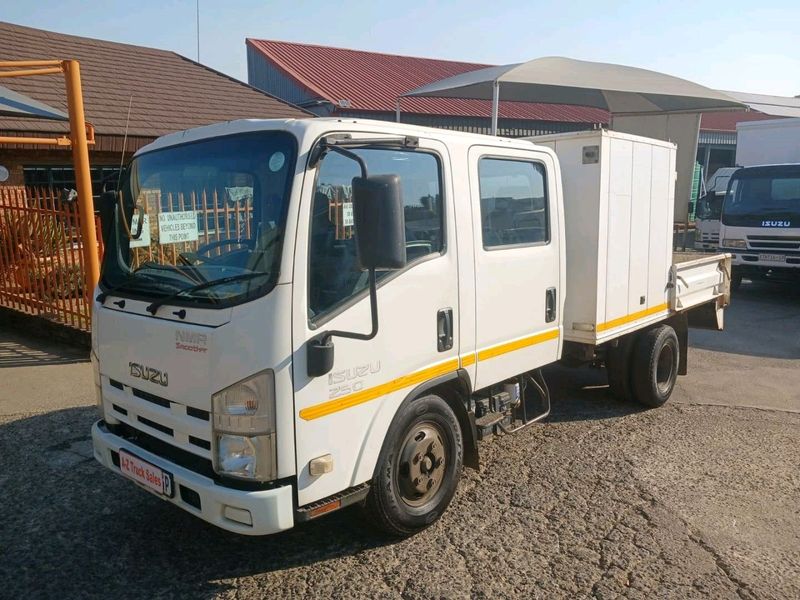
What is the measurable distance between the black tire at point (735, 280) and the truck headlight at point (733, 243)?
57cm

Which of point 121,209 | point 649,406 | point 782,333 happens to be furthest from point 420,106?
point 121,209

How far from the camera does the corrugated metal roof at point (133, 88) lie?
38.1 feet

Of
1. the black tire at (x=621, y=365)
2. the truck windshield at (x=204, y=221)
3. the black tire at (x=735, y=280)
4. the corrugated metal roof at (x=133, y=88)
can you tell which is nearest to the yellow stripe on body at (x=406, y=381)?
the truck windshield at (x=204, y=221)

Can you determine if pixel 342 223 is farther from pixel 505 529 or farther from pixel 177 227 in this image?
pixel 505 529

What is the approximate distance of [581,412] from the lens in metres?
5.89

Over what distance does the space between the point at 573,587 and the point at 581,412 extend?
2754 millimetres

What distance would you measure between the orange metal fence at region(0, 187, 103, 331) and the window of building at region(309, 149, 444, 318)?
5.15 meters

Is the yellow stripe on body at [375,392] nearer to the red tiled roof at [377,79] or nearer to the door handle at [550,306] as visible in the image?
the door handle at [550,306]

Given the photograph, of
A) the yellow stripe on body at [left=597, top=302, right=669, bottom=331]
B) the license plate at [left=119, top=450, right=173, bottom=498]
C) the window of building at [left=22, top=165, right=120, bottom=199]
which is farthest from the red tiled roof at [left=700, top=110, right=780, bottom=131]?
the license plate at [left=119, top=450, right=173, bottom=498]

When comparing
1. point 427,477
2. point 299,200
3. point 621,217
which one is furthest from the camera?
point 621,217

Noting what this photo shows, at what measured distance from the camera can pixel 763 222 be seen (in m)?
12.1

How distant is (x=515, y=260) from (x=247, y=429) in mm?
2072

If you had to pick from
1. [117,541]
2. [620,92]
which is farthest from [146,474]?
[620,92]

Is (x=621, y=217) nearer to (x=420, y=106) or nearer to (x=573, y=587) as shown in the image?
(x=573, y=587)
